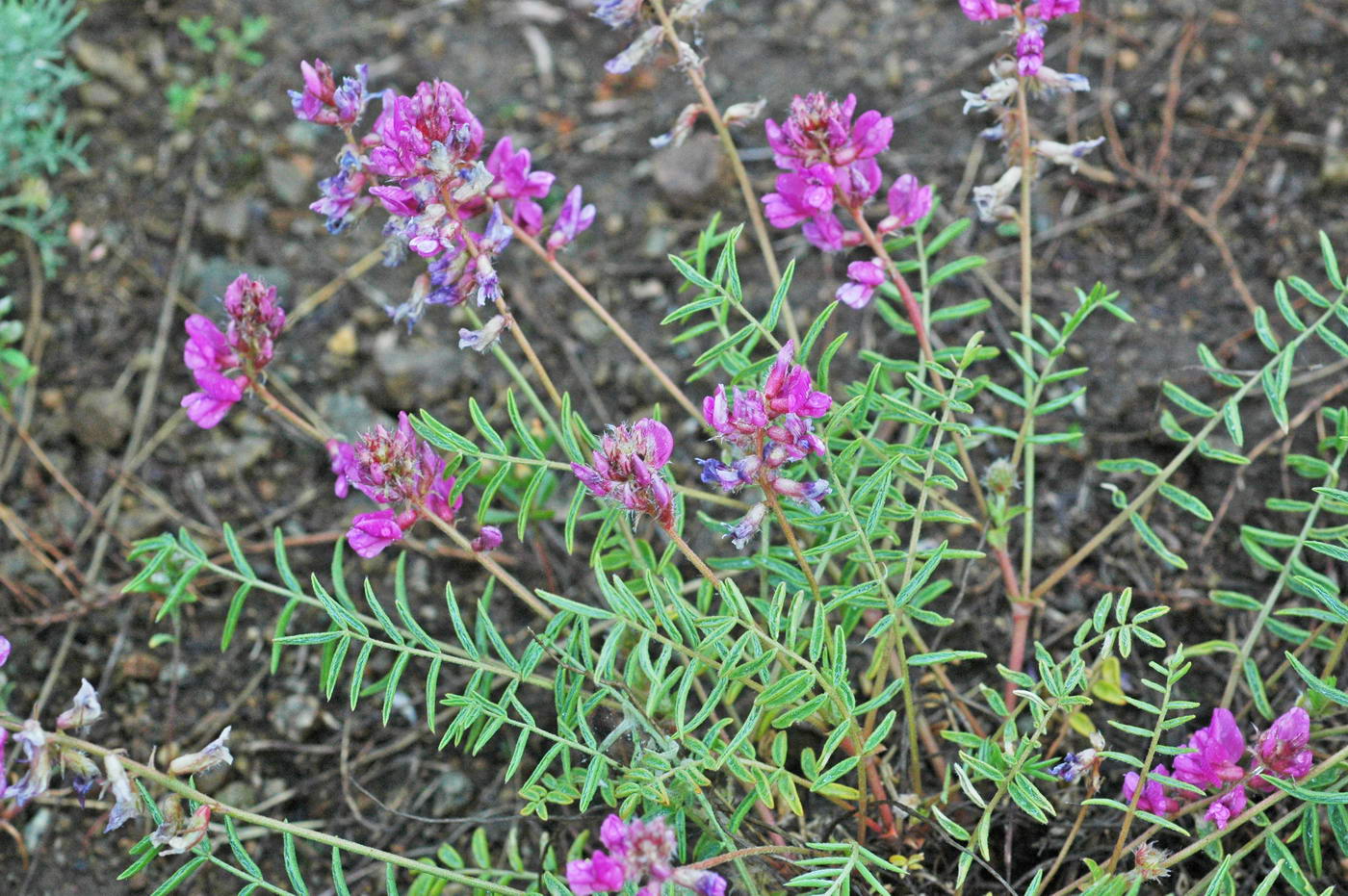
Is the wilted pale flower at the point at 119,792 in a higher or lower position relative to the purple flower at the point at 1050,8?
lower

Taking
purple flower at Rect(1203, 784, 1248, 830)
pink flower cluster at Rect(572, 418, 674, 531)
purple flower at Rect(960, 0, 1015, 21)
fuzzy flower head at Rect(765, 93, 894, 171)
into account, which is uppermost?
purple flower at Rect(960, 0, 1015, 21)

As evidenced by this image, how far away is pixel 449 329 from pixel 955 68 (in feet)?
6.46

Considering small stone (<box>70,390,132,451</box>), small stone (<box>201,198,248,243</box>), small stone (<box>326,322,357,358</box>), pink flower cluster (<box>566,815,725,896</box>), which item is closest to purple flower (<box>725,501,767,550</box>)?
pink flower cluster (<box>566,815,725,896</box>)

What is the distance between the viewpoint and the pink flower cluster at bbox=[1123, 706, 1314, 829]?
2260 mm

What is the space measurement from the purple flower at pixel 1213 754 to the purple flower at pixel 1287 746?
60 millimetres

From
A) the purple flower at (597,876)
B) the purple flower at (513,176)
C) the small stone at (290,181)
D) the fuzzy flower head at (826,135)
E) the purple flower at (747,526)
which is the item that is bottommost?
the small stone at (290,181)

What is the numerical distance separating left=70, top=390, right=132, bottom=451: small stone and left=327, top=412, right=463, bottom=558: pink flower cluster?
1653mm

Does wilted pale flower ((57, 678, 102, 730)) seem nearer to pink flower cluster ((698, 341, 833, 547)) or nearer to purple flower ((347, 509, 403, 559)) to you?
purple flower ((347, 509, 403, 559))

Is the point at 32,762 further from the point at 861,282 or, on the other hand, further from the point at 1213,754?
the point at 1213,754

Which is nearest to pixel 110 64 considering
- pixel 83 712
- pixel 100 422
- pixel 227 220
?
pixel 227 220

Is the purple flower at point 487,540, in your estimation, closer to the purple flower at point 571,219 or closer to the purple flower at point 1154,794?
the purple flower at point 571,219

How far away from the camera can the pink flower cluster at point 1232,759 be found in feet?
7.41

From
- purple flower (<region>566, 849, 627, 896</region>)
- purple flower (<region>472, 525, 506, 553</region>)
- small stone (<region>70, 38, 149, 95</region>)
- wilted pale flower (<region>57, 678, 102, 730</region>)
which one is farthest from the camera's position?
small stone (<region>70, 38, 149, 95</region>)

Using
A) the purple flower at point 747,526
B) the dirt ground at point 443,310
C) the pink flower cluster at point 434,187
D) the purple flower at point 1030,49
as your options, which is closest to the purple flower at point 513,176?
the pink flower cluster at point 434,187
